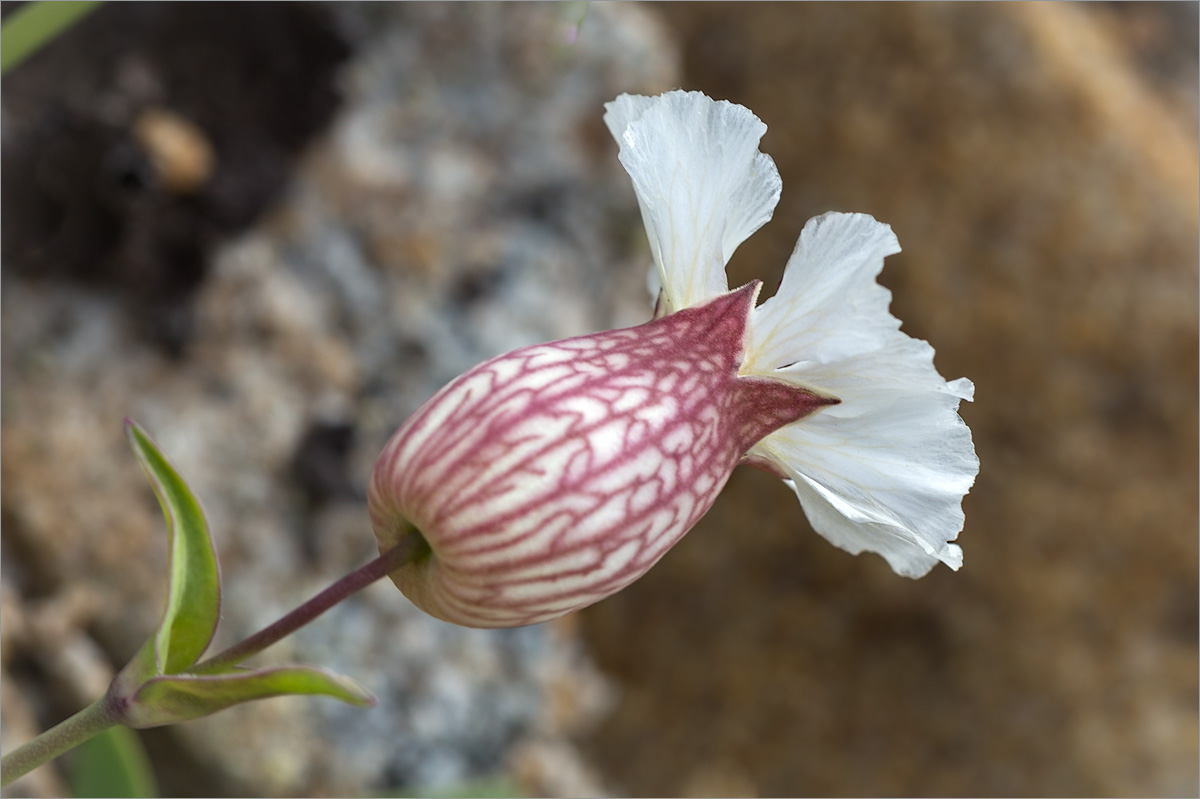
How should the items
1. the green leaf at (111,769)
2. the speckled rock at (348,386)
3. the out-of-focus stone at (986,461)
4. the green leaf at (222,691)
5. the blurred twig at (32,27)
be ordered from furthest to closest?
1. the out-of-focus stone at (986,461)
2. the speckled rock at (348,386)
3. the green leaf at (111,769)
4. the blurred twig at (32,27)
5. the green leaf at (222,691)

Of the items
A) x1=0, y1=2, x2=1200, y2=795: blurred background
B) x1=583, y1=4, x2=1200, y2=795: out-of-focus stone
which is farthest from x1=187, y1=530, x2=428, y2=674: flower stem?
x1=583, y1=4, x2=1200, y2=795: out-of-focus stone

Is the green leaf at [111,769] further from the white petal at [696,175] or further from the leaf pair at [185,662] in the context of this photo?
Result: the white petal at [696,175]

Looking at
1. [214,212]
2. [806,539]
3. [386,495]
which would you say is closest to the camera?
[386,495]

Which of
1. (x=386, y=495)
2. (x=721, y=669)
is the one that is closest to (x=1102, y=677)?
(x=721, y=669)

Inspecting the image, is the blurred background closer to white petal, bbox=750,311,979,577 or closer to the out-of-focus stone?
the out-of-focus stone

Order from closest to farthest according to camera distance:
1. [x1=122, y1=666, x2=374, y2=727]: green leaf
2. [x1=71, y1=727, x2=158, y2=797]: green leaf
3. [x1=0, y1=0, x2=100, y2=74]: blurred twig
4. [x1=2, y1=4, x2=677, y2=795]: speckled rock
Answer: [x1=122, y1=666, x2=374, y2=727]: green leaf, [x1=0, y1=0, x2=100, y2=74]: blurred twig, [x1=71, y1=727, x2=158, y2=797]: green leaf, [x1=2, y1=4, x2=677, y2=795]: speckled rock

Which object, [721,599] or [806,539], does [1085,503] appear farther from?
[721,599]

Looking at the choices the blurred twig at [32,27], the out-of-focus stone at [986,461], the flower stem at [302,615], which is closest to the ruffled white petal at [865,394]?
the flower stem at [302,615]
